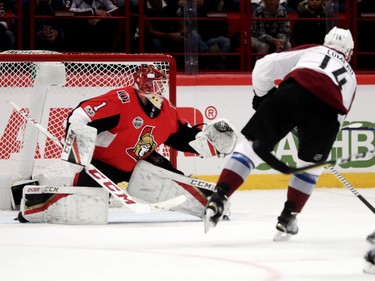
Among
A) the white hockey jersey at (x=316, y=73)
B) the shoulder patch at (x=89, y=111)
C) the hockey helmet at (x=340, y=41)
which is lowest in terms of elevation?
the shoulder patch at (x=89, y=111)

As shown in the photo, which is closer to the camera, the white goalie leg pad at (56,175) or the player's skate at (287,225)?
the player's skate at (287,225)

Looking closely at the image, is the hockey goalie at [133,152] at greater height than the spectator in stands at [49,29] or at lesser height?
lesser

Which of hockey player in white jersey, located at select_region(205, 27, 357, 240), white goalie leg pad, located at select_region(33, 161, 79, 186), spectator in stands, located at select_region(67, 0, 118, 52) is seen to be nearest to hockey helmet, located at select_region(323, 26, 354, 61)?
hockey player in white jersey, located at select_region(205, 27, 357, 240)

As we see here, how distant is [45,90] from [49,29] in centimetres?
152

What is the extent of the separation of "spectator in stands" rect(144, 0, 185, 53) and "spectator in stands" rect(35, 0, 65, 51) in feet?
2.00

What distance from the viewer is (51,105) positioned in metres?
6.27

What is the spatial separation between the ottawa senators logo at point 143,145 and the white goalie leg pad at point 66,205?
29cm

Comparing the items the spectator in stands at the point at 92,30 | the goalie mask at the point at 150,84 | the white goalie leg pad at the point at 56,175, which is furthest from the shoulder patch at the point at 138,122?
the spectator in stands at the point at 92,30

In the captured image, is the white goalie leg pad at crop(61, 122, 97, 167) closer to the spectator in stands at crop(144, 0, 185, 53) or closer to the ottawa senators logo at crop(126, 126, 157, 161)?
the ottawa senators logo at crop(126, 126, 157, 161)

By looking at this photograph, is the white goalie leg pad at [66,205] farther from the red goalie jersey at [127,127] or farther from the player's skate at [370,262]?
the player's skate at [370,262]

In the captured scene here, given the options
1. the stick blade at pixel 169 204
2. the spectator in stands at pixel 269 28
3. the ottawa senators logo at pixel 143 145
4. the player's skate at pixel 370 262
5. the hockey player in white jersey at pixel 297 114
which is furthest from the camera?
the spectator in stands at pixel 269 28

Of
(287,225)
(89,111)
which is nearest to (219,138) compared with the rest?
(89,111)

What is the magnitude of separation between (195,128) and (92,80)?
2.94ft

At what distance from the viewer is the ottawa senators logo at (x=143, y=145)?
17.4ft
